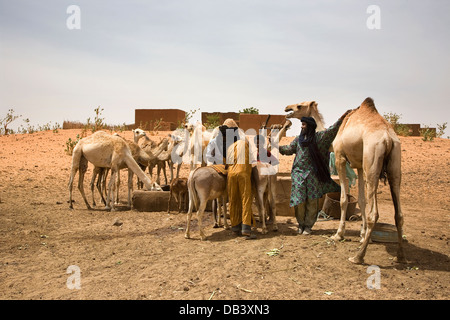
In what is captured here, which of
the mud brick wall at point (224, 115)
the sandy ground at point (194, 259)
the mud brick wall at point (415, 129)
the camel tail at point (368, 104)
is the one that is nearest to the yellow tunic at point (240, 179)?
the sandy ground at point (194, 259)

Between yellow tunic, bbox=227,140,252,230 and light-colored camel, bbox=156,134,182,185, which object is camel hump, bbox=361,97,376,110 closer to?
yellow tunic, bbox=227,140,252,230

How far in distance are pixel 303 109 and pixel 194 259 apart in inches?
145

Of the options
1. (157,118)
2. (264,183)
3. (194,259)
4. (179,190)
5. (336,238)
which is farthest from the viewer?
(157,118)

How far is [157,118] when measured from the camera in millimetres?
26438

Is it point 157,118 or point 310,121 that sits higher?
point 157,118

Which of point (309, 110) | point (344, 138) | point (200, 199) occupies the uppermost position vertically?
point (309, 110)

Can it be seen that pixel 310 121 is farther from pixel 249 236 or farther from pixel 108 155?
pixel 108 155

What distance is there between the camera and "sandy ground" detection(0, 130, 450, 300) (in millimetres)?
4523

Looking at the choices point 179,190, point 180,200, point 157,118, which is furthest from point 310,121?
point 157,118

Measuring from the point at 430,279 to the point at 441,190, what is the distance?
10416mm

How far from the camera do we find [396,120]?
26375 mm

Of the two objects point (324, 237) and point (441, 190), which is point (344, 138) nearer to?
point (324, 237)

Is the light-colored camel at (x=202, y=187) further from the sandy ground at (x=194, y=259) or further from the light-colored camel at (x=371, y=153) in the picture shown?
the light-colored camel at (x=371, y=153)

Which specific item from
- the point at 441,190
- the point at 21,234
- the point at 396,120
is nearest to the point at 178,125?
the point at 396,120
